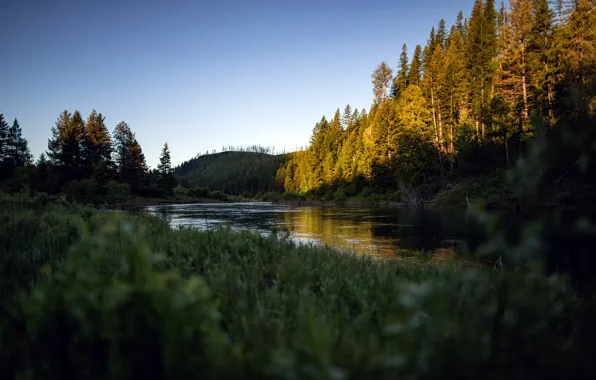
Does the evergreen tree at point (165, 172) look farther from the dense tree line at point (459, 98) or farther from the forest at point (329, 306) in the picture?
the forest at point (329, 306)

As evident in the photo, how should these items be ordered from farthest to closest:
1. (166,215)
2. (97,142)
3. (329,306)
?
1. (97,142)
2. (166,215)
3. (329,306)

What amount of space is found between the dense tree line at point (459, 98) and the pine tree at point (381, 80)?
219mm

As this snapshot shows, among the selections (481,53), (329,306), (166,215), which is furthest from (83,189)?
(481,53)

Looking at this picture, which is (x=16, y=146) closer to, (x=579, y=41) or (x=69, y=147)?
(x=69, y=147)

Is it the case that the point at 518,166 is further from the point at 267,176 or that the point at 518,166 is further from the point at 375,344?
the point at 267,176

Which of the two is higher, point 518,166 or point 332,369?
point 518,166

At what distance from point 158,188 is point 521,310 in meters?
76.2

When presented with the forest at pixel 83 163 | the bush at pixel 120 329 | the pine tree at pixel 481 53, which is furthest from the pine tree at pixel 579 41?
the forest at pixel 83 163

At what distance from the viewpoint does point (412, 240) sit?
13891 millimetres

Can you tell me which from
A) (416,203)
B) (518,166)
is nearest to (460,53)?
(416,203)

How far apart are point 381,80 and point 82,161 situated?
6222cm

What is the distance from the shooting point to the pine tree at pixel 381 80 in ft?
252

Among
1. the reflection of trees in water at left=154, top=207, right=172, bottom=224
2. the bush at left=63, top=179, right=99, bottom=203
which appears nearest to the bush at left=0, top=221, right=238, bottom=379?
the reflection of trees in water at left=154, top=207, right=172, bottom=224

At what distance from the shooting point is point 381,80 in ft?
256
